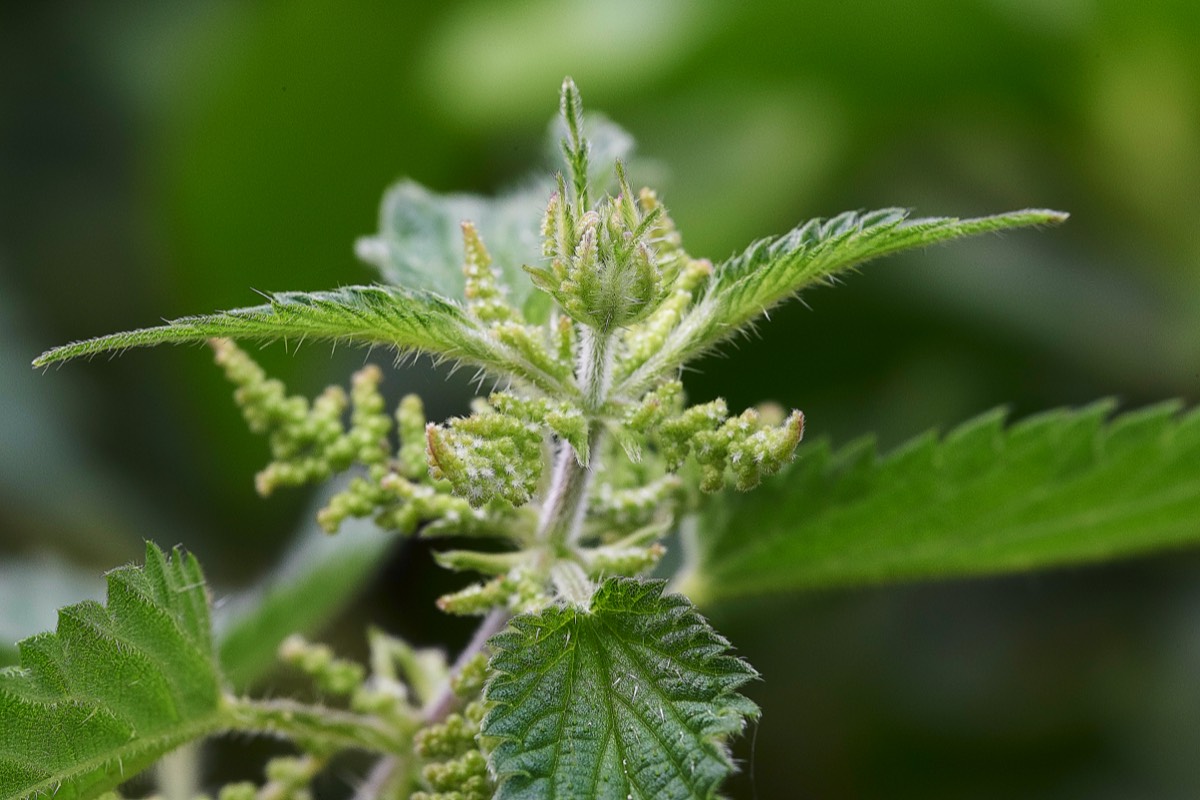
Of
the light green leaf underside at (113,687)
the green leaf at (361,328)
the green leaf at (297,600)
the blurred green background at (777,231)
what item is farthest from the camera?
the blurred green background at (777,231)

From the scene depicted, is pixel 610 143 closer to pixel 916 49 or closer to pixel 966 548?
pixel 966 548

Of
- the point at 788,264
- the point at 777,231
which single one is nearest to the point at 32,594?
the point at 788,264

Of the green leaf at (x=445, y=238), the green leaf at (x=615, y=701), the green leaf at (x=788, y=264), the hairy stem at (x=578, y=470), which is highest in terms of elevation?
the green leaf at (x=445, y=238)

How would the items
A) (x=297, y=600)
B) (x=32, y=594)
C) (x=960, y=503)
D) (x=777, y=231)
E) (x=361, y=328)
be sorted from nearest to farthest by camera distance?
(x=361, y=328) → (x=960, y=503) → (x=297, y=600) → (x=32, y=594) → (x=777, y=231)

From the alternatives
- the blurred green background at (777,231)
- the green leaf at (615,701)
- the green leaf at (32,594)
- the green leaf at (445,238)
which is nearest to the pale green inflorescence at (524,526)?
the green leaf at (615,701)

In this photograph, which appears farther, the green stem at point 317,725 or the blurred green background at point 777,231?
the blurred green background at point 777,231

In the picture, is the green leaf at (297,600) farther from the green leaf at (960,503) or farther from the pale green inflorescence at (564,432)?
the green leaf at (960,503)

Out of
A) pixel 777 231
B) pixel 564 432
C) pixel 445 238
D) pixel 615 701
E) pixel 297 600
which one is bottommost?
pixel 615 701

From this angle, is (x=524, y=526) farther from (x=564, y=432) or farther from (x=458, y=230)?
(x=458, y=230)
